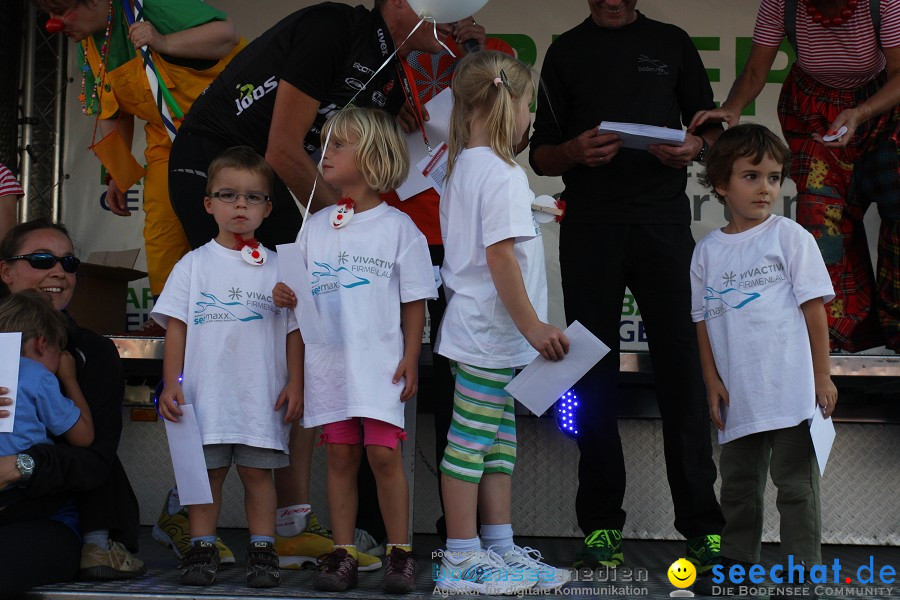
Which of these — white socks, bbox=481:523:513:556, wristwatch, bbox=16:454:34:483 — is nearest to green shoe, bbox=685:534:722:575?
white socks, bbox=481:523:513:556

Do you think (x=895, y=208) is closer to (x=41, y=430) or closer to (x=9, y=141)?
(x=41, y=430)

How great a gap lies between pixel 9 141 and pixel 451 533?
3252 mm

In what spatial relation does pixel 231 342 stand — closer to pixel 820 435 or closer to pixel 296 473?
pixel 296 473

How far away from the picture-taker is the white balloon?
309cm

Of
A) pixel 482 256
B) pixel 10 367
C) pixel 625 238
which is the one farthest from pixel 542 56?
pixel 10 367

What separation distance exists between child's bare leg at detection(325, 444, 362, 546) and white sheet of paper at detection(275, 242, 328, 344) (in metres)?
0.32

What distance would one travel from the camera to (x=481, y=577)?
2.76m

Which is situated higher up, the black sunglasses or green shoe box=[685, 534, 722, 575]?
the black sunglasses

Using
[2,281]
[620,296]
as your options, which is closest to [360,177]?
[620,296]

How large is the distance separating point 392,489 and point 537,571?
46 cm

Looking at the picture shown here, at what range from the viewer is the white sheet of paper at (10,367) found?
2.70m

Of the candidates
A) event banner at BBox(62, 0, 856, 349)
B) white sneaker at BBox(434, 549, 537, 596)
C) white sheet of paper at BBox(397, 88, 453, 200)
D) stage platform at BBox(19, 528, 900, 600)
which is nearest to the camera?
stage platform at BBox(19, 528, 900, 600)

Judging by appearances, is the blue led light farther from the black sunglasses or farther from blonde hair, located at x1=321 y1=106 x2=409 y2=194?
the black sunglasses

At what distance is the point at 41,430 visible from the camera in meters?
2.84
